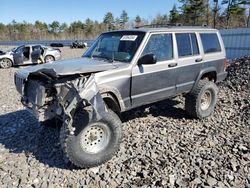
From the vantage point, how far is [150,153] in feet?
15.9

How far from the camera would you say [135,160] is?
460 cm

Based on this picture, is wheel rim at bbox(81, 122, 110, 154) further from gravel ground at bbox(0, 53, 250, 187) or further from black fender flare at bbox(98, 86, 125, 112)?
black fender flare at bbox(98, 86, 125, 112)

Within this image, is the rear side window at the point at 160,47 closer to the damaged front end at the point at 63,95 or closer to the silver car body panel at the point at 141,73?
the silver car body panel at the point at 141,73

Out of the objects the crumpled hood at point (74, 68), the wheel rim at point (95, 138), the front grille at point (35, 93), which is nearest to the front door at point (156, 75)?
the crumpled hood at point (74, 68)

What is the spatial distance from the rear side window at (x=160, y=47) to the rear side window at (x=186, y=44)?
10.1 inches

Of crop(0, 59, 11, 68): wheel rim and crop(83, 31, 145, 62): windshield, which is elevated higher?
crop(83, 31, 145, 62): windshield

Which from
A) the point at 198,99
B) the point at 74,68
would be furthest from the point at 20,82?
the point at 198,99

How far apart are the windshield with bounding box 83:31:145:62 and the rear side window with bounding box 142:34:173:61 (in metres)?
0.21

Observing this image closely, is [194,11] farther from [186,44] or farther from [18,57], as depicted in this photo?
[186,44]

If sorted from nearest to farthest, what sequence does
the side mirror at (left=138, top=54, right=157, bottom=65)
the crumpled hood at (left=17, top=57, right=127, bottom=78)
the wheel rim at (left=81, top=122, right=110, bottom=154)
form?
the crumpled hood at (left=17, top=57, right=127, bottom=78)
the wheel rim at (left=81, top=122, right=110, bottom=154)
the side mirror at (left=138, top=54, right=157, bottom=65)

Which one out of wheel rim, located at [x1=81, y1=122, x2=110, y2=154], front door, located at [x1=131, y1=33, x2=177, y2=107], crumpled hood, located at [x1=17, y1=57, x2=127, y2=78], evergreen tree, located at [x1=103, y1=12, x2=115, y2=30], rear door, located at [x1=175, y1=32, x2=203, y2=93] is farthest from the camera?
evergreen tree, located at [x1=103, y1=12, x2=115, y2=30]

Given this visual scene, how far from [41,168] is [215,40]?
15.8ft

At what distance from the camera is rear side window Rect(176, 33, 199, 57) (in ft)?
19.2

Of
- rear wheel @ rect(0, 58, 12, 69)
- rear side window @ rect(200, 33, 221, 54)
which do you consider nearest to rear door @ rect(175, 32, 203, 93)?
rear side window @ rect(200, 33, 221, 54)
